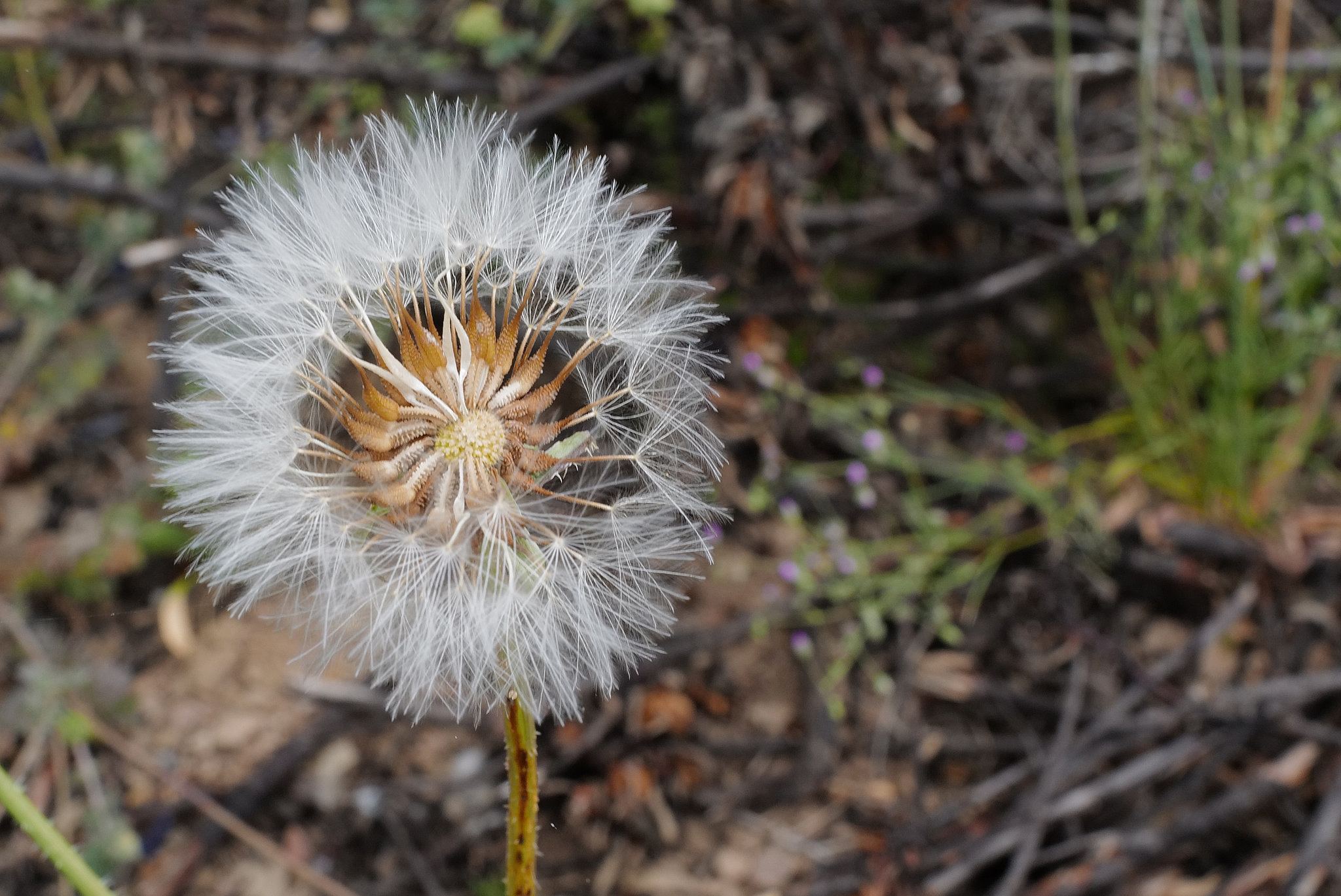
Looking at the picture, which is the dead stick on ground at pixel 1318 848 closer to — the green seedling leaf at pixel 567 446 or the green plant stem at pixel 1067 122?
the green plant stem at pixel 1067 122

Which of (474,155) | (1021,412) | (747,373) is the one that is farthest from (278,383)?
(1021,412)

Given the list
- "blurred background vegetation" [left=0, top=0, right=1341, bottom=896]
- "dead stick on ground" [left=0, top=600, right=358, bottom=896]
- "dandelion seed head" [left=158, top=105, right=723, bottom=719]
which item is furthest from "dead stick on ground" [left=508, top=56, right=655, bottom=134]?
"dead stick on ground" [left=0, top=600, right=358, bottom=896]

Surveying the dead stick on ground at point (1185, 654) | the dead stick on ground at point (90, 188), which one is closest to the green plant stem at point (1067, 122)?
the dead stick on ground at point (1185, 654)

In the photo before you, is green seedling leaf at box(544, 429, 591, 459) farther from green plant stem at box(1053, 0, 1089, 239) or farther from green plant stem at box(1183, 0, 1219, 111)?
green plant stem at box(1183, 0, 1219, 111)

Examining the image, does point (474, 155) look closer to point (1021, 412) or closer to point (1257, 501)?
point (1021, 412)

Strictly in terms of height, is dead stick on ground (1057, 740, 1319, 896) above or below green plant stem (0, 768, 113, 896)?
below
